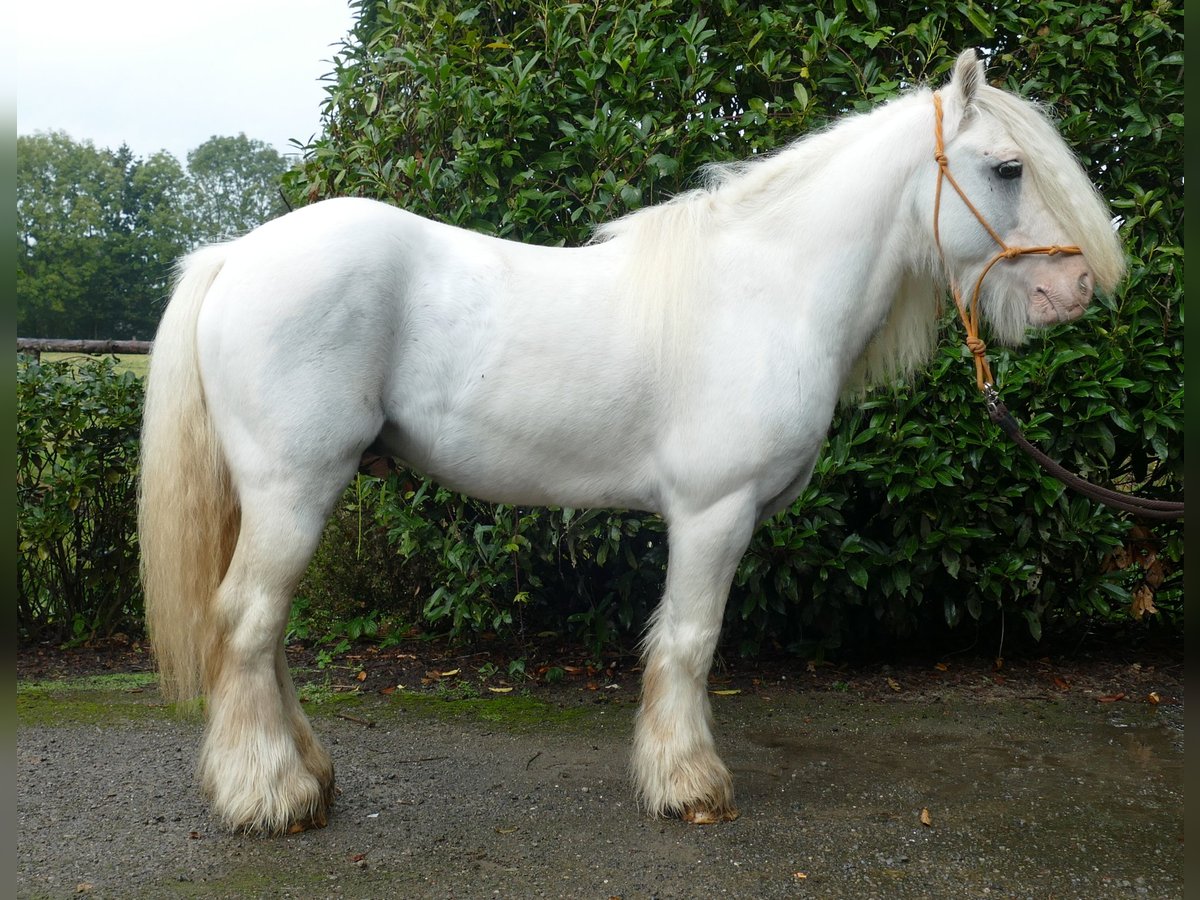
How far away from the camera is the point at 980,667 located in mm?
4484

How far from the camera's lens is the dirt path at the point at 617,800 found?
2.44 m

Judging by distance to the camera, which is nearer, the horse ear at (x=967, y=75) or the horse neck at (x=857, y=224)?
the horse ear at (x=967, y=75)

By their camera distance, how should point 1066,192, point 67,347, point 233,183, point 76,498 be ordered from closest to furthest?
point 1066,192
point 76,498
point 67,347
point 233,183

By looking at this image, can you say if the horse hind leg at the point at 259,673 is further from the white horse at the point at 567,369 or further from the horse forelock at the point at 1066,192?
the horse forelock at the point at 1066,192

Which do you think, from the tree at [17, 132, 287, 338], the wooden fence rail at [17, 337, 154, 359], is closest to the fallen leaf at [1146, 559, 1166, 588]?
the wooden fence rail at [17, 337, 154, 359]

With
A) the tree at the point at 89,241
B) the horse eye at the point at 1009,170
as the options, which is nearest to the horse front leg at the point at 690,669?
the horse eye at the point at 1009,170

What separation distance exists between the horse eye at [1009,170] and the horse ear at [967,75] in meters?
0.21

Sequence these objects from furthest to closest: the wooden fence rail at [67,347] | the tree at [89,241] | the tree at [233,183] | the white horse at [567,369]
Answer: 1. the tree at [233,183]
2. the tree at [89,241]
3. the wooden fence rail at [67,347]
4. the white horse at [567,369]

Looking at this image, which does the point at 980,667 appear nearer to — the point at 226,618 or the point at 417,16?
the point at 226,618

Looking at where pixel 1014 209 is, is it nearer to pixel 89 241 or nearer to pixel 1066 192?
pixel 1066 192

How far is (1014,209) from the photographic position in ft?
8.61

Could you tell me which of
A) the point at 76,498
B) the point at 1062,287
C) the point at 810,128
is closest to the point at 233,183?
the point at 76,498

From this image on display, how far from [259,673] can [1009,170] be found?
260cm

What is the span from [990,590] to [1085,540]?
468 millimetres
